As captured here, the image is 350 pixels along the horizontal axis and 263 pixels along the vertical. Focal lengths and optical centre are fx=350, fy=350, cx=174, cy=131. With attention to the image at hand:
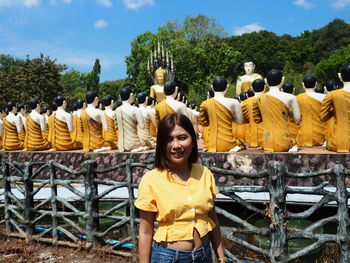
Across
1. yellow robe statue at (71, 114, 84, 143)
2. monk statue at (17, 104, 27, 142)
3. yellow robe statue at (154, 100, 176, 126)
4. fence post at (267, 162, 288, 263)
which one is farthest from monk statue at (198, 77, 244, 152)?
monk statue at (17, 104, 27, 142)

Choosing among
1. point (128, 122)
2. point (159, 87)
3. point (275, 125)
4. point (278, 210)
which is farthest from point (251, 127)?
point (159, 87)

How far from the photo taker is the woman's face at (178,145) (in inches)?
81.0

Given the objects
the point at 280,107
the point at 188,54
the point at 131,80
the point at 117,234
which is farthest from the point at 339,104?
the point at 131,80

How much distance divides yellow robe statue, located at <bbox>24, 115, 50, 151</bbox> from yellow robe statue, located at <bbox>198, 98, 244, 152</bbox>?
5485 mm

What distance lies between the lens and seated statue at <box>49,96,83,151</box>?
959cm

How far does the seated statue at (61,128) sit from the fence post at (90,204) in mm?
5624

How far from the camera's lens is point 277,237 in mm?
3125

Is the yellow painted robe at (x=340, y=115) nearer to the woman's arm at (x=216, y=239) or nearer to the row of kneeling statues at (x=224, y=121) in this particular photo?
the row of kneeling statues at (x=224, y=121)

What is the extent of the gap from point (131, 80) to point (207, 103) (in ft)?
96.1

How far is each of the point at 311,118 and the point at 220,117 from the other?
84.5 inches

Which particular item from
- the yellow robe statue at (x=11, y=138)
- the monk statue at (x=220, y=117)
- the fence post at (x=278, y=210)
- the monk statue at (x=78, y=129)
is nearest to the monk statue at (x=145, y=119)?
the monk statue at (x=78, y=129)

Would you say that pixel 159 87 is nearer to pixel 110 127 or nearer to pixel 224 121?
pixel 110 127

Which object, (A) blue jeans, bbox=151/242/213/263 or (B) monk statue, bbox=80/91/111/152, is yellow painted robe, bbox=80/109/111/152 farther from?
(A) blue jeans, bbox=151/242/213/263

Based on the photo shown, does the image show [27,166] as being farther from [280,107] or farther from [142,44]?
[142,44]
